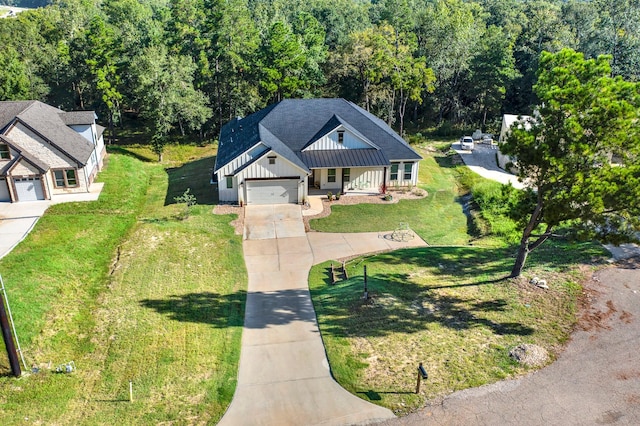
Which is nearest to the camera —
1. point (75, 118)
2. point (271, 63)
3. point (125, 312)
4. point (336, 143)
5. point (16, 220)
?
point (125, 312)

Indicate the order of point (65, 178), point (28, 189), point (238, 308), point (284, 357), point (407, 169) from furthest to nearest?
point (407, 169) < point (65, 178) < point (28, 189) < point (238, 308) < point (284, 357)

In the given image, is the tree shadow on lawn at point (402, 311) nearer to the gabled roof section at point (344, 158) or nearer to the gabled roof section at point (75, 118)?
the gabled roof section at point (344, 158)

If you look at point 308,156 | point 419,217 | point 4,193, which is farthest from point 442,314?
point 4,193

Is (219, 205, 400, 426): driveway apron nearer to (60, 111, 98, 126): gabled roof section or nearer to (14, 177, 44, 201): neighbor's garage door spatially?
(14, 177, 44, 201): neighbor's garage door

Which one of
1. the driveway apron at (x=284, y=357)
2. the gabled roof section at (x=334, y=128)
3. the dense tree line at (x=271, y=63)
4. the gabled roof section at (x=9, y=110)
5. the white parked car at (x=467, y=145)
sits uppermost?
the dense tree line at (x=271, y=63)

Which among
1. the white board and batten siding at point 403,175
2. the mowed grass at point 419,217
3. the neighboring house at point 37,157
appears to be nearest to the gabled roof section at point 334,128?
the white board and batten siding at point 403,175

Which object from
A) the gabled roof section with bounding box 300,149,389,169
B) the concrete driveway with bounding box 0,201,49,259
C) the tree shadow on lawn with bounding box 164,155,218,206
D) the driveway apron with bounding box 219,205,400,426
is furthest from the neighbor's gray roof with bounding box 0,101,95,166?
the gabled roof section with bounding box 300,149,389,169

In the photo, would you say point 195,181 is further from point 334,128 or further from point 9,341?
point 9,341
